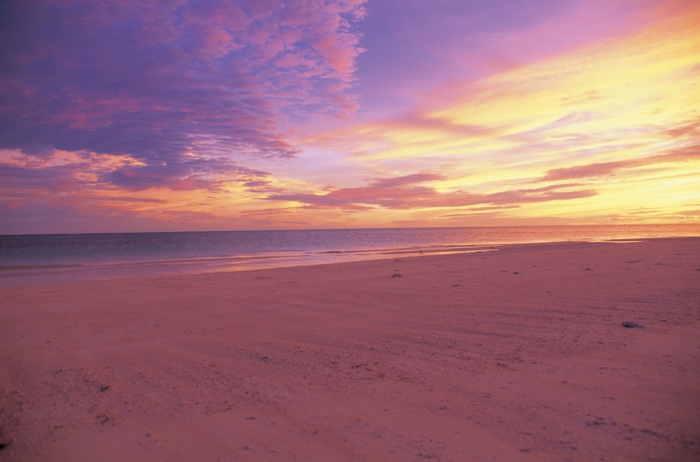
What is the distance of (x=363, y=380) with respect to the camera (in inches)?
185

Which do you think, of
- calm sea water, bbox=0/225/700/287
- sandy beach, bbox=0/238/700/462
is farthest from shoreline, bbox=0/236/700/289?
sandy beach, bbox=0/238/700/462

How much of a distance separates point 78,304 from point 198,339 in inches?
221

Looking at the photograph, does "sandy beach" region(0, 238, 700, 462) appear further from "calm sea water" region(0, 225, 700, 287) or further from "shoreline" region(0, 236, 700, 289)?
"calm sea water" region(0, 225, 700, 287)

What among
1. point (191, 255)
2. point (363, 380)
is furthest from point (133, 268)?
point (363, 380)

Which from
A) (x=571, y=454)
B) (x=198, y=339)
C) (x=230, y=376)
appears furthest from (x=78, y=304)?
(x=571, y=454)

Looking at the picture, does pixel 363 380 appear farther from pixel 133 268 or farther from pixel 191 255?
pixel 191 255

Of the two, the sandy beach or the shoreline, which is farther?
the shoreline

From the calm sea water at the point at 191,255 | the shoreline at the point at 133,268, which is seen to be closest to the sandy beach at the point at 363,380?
the shoreline at the point at 133,268

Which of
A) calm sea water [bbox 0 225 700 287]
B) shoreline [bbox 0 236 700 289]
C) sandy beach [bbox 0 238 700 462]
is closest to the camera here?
sandy beach [bbox 0 238 700 462]

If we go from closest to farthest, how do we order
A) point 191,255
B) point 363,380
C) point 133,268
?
point 363,380 → point 133,268 → point 191,255

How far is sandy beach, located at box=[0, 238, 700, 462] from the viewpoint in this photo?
10.9ft

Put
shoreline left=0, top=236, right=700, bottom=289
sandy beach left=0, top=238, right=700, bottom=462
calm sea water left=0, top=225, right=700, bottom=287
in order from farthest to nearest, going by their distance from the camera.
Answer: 1. calm sea water left=0, top=225, right=700, bottom=287
2. shoreline left=0, top=236, right=700, bottom=289
3. sandy beach left=0, top=238, right=700, bottom=462

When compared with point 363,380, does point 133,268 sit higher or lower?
higher

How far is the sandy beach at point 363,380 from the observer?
3328mm
